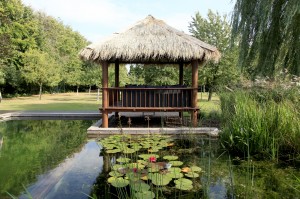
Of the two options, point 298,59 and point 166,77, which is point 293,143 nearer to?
point 298,59

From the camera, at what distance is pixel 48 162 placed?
15.5 ft

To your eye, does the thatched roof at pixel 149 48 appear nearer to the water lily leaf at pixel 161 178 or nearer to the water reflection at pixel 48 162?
the water reflection at pixel 48 162

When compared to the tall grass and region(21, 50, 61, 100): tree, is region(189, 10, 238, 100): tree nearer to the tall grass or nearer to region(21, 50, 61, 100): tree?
region(21, 50, 61, 100): tree

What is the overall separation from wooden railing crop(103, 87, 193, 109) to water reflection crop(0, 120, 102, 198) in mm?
1610

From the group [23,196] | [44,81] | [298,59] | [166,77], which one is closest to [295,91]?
[298,59]

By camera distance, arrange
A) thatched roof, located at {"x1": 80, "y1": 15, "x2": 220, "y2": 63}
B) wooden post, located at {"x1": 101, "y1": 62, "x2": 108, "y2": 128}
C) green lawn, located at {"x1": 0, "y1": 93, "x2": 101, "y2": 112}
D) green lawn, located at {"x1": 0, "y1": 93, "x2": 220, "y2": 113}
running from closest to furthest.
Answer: thatched roof, located at {"x1": 80, "y1": 15, "x2": 220, "y2": 63} < wooden post, located at {"x1": 101, "y1": 62, "x2": 108, "y2": 128} < green lawn, located at {"x1": 0, "y1": 93, "x2": 220, "y2": 113} < green lawn, located at {"x1": 0, "y1": 93, "x2": 101, "y2": 112}

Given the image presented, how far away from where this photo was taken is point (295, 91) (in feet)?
21.8

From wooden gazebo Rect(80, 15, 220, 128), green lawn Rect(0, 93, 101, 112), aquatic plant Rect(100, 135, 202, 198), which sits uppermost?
wooden gazebo Rect(80, 15, 220, 128)

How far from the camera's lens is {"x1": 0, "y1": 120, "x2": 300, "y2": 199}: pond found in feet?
10.5

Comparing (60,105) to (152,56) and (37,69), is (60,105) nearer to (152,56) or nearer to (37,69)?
(37,69)

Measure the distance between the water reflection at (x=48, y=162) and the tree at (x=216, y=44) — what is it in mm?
14459

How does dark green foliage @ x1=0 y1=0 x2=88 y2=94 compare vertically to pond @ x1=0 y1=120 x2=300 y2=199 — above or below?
above

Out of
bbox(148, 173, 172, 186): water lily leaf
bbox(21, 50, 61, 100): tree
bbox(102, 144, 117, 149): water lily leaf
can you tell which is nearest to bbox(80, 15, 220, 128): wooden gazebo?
bbox(102, 144, 117, 149): water lily leaf

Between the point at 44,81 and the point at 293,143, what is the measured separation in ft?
76.6
